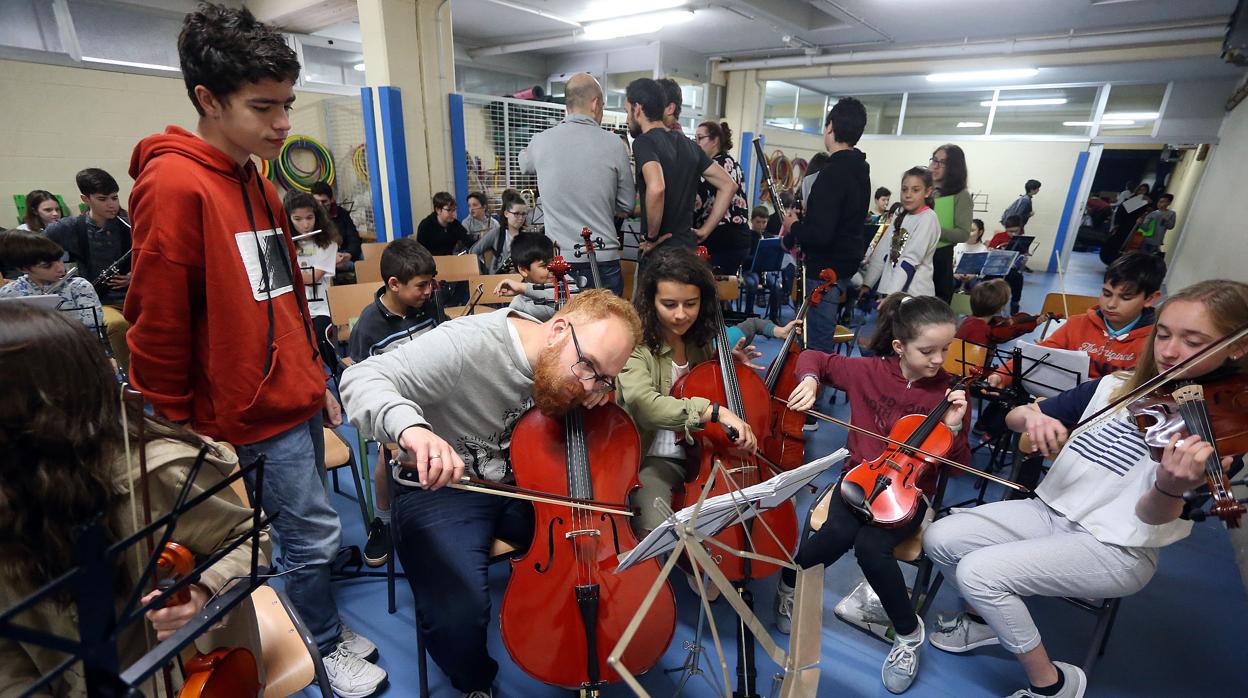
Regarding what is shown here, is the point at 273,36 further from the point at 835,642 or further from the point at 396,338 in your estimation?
the point at 835,642

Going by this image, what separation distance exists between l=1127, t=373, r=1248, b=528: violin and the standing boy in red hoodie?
201 centimetres

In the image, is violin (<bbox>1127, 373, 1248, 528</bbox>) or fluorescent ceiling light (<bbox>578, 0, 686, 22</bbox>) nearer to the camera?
violin (<bbox>1127, 373, 1248, 528</bbox>)

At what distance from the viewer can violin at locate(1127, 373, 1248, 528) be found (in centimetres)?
123

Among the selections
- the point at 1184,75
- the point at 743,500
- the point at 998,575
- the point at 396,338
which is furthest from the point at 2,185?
the point at 1184,75

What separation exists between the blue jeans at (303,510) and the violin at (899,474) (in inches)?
54.9

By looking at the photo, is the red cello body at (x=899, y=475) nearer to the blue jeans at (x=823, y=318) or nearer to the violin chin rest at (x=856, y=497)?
the violin chin rest at (x=856, y=497)

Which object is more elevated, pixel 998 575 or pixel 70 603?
pixel 70 603

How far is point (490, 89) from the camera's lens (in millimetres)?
8914

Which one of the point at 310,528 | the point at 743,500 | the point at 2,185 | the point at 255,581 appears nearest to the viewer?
the point at 255,581

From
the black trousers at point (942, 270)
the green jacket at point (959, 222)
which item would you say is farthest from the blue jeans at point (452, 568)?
the green jacket at point (959, 222)

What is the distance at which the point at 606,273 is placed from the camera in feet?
8.67

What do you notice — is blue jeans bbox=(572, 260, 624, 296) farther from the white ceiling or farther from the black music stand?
the white ceiling

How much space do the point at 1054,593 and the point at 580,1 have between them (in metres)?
6.13

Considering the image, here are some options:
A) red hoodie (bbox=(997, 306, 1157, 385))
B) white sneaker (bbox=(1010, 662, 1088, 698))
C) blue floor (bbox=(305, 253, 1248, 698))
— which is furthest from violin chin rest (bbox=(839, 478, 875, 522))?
red hoodie (bbox=(997, 306, 1157, 385))
